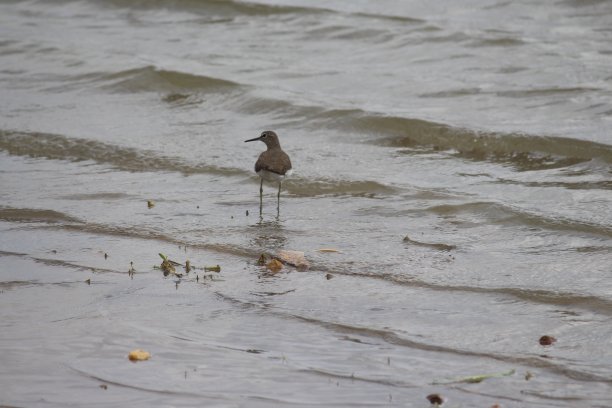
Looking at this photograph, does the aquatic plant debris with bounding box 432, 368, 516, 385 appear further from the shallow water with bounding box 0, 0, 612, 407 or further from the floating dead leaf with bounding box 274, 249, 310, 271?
the floating dead leaf with bounding box 274, 249, 310, 271

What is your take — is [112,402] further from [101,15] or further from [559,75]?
[101,15]

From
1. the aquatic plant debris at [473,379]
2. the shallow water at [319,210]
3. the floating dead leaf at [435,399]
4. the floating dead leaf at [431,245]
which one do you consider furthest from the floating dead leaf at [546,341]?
the floating dead leaf at [431,245]

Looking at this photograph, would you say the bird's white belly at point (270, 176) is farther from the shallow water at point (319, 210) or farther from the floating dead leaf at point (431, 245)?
the floating dead leaf at point (431, 245)

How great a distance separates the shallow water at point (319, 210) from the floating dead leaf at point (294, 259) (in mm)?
136

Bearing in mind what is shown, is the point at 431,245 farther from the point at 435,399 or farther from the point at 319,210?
the point at 435,399

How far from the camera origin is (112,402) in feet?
19.0

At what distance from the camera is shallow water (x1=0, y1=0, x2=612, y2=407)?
20.5 ft

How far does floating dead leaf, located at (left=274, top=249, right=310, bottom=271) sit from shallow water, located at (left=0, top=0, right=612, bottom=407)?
136 mm

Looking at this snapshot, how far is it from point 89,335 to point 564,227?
4202 millimetres

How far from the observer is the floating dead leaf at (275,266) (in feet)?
26.6

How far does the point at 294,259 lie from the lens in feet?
27.0

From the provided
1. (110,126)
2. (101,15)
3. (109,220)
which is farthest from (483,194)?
(101,15)

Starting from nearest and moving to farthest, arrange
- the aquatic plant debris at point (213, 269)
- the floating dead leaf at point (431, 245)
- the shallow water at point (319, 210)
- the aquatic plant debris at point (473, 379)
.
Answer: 1. the aquatic plant debris at point (473, 379)
2. the shallow water at point (319, 210)
3. the aquatic plant debris at point (213, 269)
4. the floating dead leaf at point (431, 245)

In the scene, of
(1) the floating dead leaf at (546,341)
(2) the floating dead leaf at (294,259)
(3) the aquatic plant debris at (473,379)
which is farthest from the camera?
(2) the floating dead leaf at (294,259)
